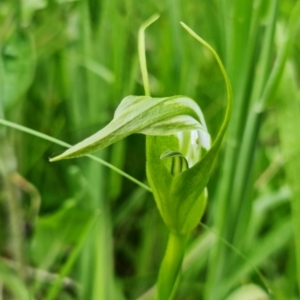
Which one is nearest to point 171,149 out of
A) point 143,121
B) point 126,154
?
point 143,121

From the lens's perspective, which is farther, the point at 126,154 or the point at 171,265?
the point at 126,154

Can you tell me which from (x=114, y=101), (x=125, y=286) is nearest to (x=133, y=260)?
(x=125, y=286)

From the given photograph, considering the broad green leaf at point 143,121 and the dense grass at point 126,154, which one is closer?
the broad green leaf at point 143,121

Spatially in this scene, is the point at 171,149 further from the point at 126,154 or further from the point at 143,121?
the point at 126,154

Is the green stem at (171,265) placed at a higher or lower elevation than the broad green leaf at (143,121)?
lower

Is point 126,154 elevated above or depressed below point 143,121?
below

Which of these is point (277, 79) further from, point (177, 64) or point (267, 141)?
point (267, 141)
